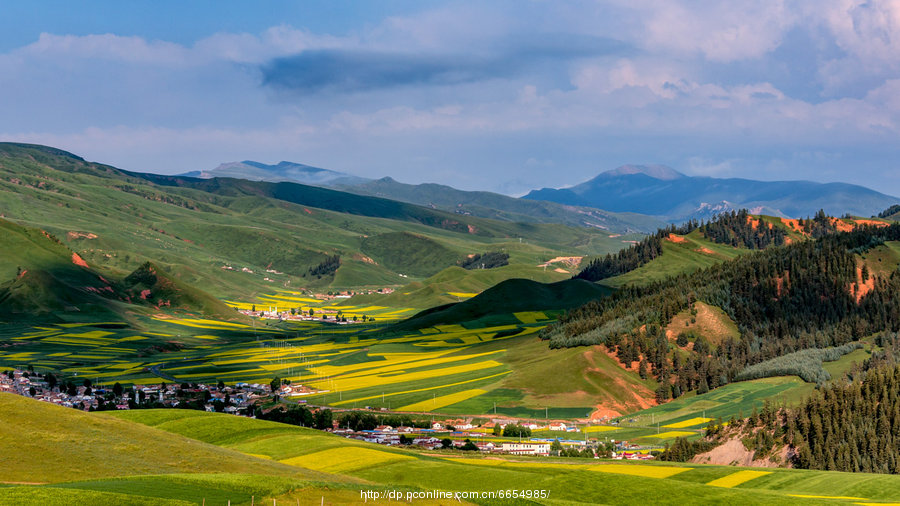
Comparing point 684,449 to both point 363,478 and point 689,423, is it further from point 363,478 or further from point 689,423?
point 363,478

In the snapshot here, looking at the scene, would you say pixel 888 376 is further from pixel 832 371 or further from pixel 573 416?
pixel 573 416

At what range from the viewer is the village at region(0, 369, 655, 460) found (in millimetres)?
132500

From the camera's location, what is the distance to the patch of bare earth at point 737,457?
127 m

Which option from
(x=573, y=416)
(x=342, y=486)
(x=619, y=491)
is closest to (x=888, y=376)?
(x=573, y=416)

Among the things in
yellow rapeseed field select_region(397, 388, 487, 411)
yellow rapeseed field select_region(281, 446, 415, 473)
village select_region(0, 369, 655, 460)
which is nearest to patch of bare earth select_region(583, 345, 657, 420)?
village select_region(0, 369, 655, 460)

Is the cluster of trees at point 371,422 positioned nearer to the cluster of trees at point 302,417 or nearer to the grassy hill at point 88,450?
the cluster of trees at point 302,417

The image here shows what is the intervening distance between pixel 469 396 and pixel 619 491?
309ft

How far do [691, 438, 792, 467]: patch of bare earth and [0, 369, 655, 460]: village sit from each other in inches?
340

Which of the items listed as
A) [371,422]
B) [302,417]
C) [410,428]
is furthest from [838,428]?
[302,417]

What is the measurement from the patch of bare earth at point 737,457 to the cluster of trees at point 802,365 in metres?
38.7

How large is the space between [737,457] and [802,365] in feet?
179

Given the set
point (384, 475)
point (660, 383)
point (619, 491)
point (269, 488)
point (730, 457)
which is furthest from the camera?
point (660, 383)

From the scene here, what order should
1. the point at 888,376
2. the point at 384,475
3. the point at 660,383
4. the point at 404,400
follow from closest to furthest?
1. the point at 384,475
2. the point at 888,376
3. the point at 404,400
4. the point at 660,383

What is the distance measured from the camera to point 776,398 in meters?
154
